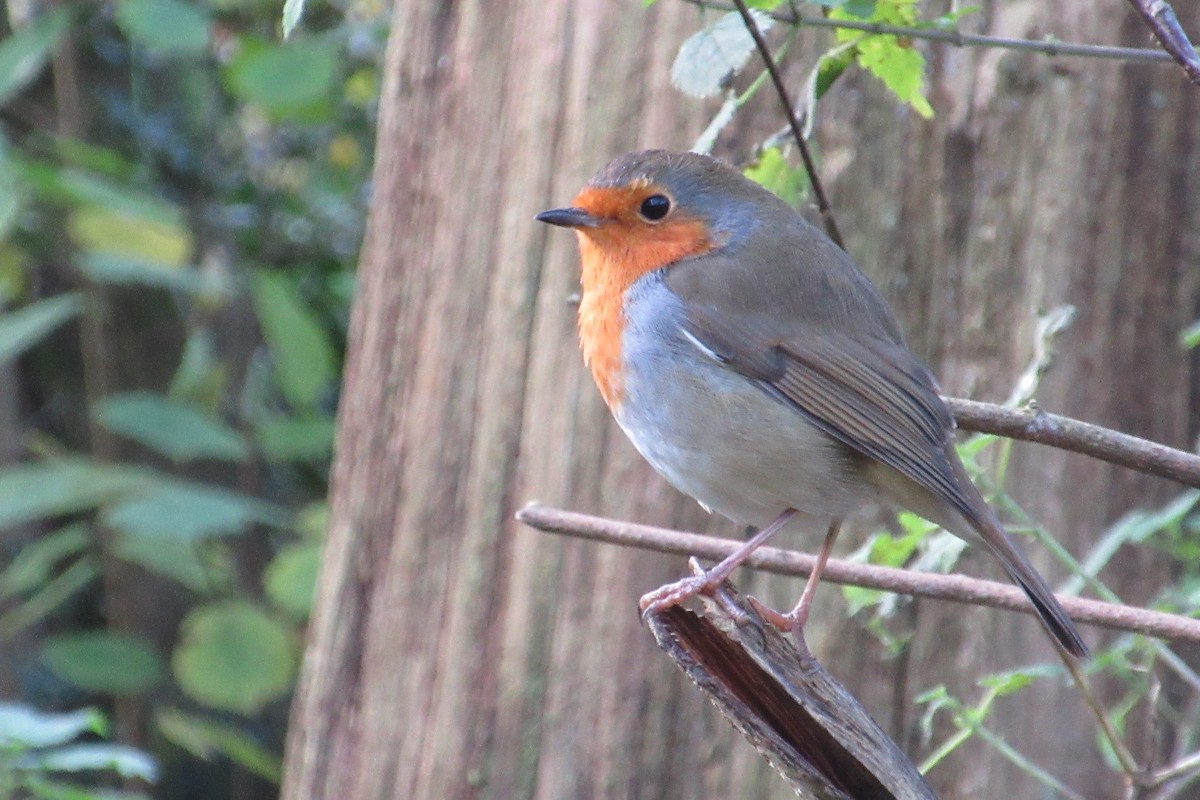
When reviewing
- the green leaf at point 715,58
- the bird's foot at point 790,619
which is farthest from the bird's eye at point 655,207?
the bird's foot at point 790,619

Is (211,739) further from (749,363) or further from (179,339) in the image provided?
(749,363)

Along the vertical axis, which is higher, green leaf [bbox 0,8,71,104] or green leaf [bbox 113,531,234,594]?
green leaf [bbox 0,8,71,104]

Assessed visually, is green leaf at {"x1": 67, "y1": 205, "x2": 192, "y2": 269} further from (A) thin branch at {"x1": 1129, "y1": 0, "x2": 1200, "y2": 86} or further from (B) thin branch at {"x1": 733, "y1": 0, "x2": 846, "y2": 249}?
(A) thin branch at {"x1": 1129, "y1": 0, "x2": 1200, "y2": 86}

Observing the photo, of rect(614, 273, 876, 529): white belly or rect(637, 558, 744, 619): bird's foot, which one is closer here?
rect(637, 558, 744, 619): bird's foot

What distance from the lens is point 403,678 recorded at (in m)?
3.10

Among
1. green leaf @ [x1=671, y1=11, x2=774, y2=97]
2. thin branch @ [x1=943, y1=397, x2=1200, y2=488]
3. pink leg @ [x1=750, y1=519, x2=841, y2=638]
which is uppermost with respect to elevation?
green leaf @ [x1=671, y1=11, x2=774, y2=97]

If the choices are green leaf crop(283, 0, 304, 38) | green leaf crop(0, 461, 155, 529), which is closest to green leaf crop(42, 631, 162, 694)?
green leaf crop(0, 461, 155, 529)

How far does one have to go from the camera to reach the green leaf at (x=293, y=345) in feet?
14.5

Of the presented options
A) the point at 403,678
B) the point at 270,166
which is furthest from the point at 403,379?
the point at 270,166

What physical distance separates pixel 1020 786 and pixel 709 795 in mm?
625

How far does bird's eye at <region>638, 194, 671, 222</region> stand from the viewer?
2670 mm

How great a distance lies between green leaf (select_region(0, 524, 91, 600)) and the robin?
291 cm

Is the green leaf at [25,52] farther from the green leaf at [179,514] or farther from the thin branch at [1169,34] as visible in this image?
the thin branch at [1169,34]

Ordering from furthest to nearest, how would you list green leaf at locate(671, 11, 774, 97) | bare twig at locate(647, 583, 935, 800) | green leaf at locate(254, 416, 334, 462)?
green leaf at locate(254, 416, 334, 462), green leaf at locate(671, 11, 774, 97), bare twig at locate(647, 583, 935, 800)
